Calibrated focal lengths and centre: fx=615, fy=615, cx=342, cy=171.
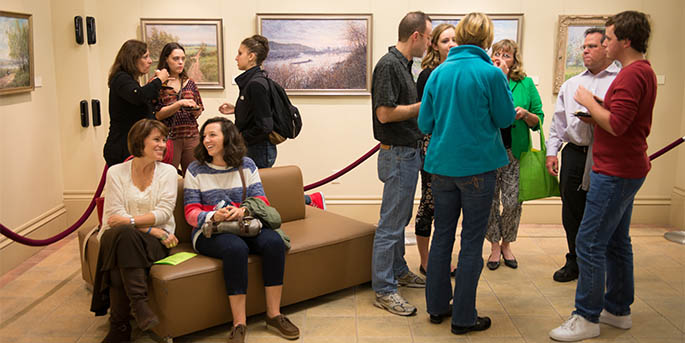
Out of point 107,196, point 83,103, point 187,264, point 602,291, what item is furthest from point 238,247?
point 83,103

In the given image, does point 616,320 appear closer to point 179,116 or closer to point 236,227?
point 236,227

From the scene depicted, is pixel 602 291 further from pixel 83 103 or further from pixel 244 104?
pixel 83 103

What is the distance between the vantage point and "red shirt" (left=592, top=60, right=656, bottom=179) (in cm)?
315

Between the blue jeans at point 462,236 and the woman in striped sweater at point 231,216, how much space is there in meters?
0.91

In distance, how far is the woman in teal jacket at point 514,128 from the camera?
447 centimetres

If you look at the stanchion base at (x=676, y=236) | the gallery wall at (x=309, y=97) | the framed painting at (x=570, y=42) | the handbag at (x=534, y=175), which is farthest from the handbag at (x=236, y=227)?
the stanchion base at (x=676, y=236)

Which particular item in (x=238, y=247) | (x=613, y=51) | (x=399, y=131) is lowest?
(x=238, y=247)

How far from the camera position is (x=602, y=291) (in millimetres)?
3514

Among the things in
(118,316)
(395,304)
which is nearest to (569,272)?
(395,304)

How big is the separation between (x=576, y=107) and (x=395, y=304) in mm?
1828

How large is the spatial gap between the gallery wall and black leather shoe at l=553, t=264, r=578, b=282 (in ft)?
5.56

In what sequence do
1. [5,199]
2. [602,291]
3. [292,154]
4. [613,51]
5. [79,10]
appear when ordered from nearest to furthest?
[613,51] < [602,291] < [5,199] < [79,10] < [292,154]

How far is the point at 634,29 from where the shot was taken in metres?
3.17

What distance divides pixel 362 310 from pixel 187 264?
120 centimetres
